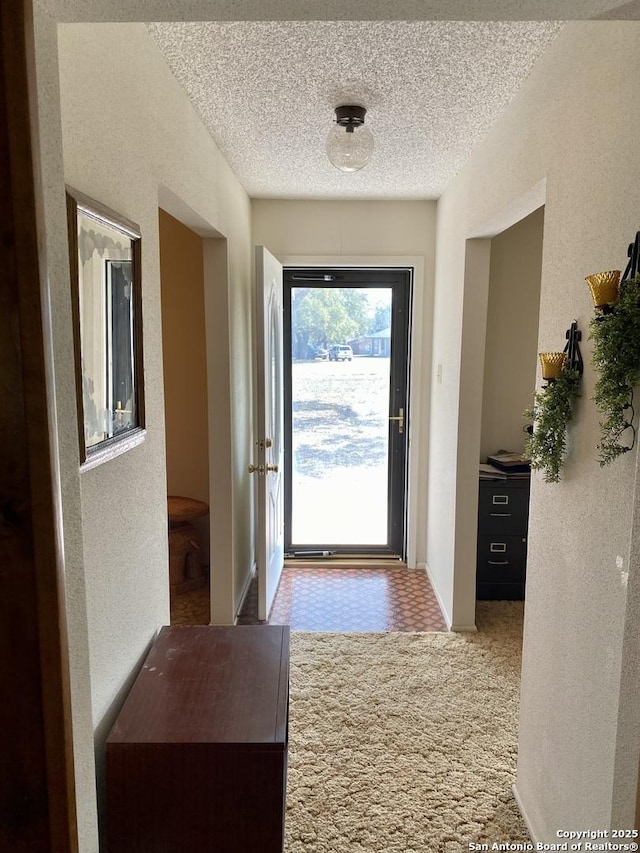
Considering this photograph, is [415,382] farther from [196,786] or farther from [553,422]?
[196,786]

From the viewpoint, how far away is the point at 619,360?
3.77 feet

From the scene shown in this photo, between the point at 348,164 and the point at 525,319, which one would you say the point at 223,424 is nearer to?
the point at 348,164

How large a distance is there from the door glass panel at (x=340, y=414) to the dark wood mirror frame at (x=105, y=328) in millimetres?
2571

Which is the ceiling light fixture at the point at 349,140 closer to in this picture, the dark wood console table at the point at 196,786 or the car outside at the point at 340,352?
the car outside at the point at 340,352

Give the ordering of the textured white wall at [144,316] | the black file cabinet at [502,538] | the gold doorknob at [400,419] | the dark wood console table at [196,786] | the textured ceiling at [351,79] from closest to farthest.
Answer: the textured white wall at [144,316] → the dark wood console table at [196,786] → the textured ceiling at [351,79] → the black file cabinet at [502,538] → the gold doorknob at [400,419]

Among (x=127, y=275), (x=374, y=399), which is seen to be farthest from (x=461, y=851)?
(x=374, y=399)

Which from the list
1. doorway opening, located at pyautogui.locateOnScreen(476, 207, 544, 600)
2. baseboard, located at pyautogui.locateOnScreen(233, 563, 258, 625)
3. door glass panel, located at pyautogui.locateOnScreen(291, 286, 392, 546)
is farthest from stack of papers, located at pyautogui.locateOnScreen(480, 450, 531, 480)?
baseboard, located at pyautogui.locateOnScreen(233, 563, 258, 625)

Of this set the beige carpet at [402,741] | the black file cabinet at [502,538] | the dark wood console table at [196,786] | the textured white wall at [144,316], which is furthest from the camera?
the black file cabinet at [502,538]

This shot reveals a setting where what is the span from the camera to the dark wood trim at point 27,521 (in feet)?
2.43

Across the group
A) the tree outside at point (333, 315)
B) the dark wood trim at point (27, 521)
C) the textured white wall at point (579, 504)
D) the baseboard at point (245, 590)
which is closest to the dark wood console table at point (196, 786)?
the dark wood trim at point (27, 521)

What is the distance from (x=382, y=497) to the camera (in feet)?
14.0

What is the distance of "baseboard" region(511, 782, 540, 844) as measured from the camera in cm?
176

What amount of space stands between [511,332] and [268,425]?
1.79m

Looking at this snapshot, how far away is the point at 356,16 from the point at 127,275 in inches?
31.9
